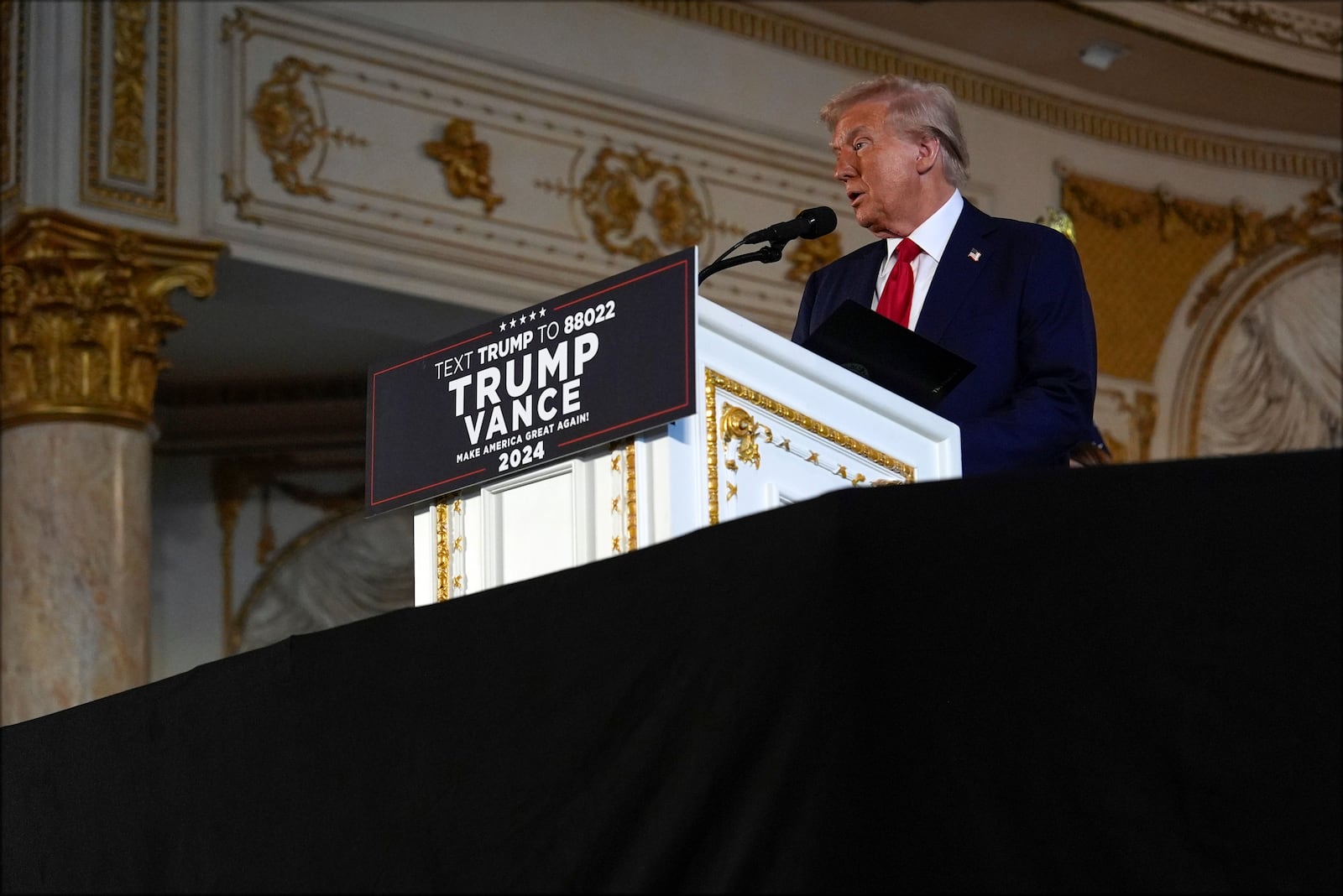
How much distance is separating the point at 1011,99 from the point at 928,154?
23.3 ft

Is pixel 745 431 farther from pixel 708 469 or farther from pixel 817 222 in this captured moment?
pixel 817 222

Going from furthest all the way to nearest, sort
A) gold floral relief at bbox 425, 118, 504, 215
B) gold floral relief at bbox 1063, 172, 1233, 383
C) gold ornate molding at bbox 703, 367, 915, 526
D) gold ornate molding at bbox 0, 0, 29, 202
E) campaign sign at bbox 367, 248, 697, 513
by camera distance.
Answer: gold floral relief at bbox 1063, 172, 1233, 383, gold floral relief at bbox 425, 118, 504, 215, gold ornate molding at bbox 0, 0, 29, 202, gold ornate molding at bbox 703, 367, 915, 526, campaign sign at bbox 367, 248, 697, 513

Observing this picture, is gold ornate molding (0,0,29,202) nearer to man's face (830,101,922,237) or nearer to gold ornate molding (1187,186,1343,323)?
man's face (830,101,922,237)

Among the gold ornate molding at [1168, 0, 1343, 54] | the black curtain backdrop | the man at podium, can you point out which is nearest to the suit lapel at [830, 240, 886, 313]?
the man at podium

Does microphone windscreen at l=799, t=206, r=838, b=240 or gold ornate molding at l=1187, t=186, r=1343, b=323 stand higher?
gold ornate molding at l=1187, t=186, r=1343, b=323

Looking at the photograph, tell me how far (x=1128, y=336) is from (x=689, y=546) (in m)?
8.76

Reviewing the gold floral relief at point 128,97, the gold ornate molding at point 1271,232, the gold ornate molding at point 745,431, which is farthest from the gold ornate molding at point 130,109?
the gold ornate molding at point 1271,232

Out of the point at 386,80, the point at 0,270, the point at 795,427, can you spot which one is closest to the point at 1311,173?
the point at 386,80

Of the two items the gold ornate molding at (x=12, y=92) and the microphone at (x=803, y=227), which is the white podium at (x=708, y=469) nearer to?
the microphone at (x=803, y=227)

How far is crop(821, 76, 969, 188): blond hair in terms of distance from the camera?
9.07 ft

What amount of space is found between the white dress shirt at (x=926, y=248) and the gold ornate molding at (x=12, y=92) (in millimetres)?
4755

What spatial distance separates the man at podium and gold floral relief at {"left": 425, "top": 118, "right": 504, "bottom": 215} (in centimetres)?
475

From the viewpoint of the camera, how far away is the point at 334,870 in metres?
1.65

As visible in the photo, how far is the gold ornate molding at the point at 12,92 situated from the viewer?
663 cm
